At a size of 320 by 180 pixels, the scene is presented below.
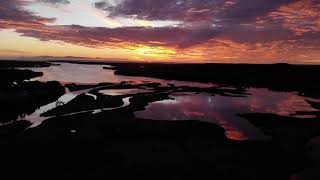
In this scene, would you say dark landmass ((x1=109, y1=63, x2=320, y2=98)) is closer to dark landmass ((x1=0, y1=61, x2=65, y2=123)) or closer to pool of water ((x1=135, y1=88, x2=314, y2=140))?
pool of water ((x1=135, y1=88, x2=314, y2=140))

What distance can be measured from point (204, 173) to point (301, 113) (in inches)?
896

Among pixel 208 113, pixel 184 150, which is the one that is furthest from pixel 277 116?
pixel 184 150

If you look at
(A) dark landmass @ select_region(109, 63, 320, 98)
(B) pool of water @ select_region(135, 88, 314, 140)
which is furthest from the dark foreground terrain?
(A) dark landmass @ select_region(109, 63, 320, 98)

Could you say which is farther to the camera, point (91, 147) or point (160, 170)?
point (91, 147)

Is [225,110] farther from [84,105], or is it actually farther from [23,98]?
[23,98]

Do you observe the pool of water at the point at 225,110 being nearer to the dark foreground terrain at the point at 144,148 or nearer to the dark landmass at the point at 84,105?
the dark foreground terrain at the point at 144,148

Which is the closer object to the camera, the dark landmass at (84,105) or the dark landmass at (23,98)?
the dark landmass at (23,98)

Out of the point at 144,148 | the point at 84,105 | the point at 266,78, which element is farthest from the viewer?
the point at 266,78

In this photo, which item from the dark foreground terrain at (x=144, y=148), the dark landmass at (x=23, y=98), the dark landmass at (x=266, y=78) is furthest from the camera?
the dark landmass at (x=266, y=78)

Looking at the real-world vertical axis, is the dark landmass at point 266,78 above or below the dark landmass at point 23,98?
above

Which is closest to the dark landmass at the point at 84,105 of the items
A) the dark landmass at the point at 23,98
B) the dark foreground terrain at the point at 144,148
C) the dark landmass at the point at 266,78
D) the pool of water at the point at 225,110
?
the dark foreground terrain at the point at 144,148

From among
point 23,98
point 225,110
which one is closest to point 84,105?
point 23,98

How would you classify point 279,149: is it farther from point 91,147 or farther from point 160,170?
point 91,147

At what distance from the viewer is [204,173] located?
1650 centimetres
